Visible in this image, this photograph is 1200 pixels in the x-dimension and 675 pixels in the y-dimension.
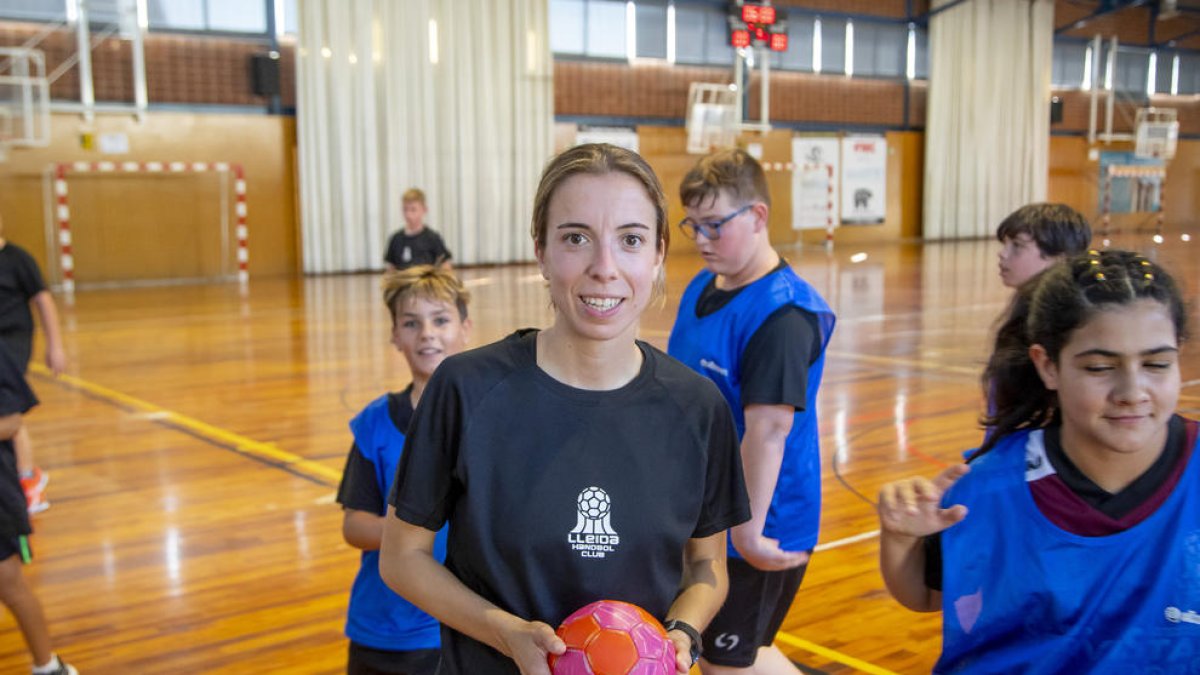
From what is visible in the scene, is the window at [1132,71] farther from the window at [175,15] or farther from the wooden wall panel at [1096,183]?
the window at [175,15]

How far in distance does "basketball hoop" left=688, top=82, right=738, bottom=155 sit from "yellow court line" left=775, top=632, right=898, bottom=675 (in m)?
18.6

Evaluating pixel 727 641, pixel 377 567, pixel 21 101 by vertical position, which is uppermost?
pixel 21 101

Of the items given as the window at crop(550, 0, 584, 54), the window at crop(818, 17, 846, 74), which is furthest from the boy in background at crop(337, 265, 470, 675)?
the window at crop(818, 17, 846, 74)

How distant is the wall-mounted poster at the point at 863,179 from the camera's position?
Result: 25.1m

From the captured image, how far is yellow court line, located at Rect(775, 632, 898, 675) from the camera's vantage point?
3.71m

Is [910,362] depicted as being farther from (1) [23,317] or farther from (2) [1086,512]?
(2) [1086,512]

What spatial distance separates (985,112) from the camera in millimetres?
26625

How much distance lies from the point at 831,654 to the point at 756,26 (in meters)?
19.3

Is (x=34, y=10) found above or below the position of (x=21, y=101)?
above

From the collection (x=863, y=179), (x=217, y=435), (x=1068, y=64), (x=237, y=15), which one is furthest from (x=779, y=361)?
(x=1068, y=64)

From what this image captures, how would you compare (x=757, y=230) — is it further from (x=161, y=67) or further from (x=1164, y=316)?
(x=161, y=67)

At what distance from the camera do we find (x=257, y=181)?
60.2ft

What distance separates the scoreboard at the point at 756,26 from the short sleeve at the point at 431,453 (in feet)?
68.2

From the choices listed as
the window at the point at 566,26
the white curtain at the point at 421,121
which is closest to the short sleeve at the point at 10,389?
the white curtain at the point at 421,121
